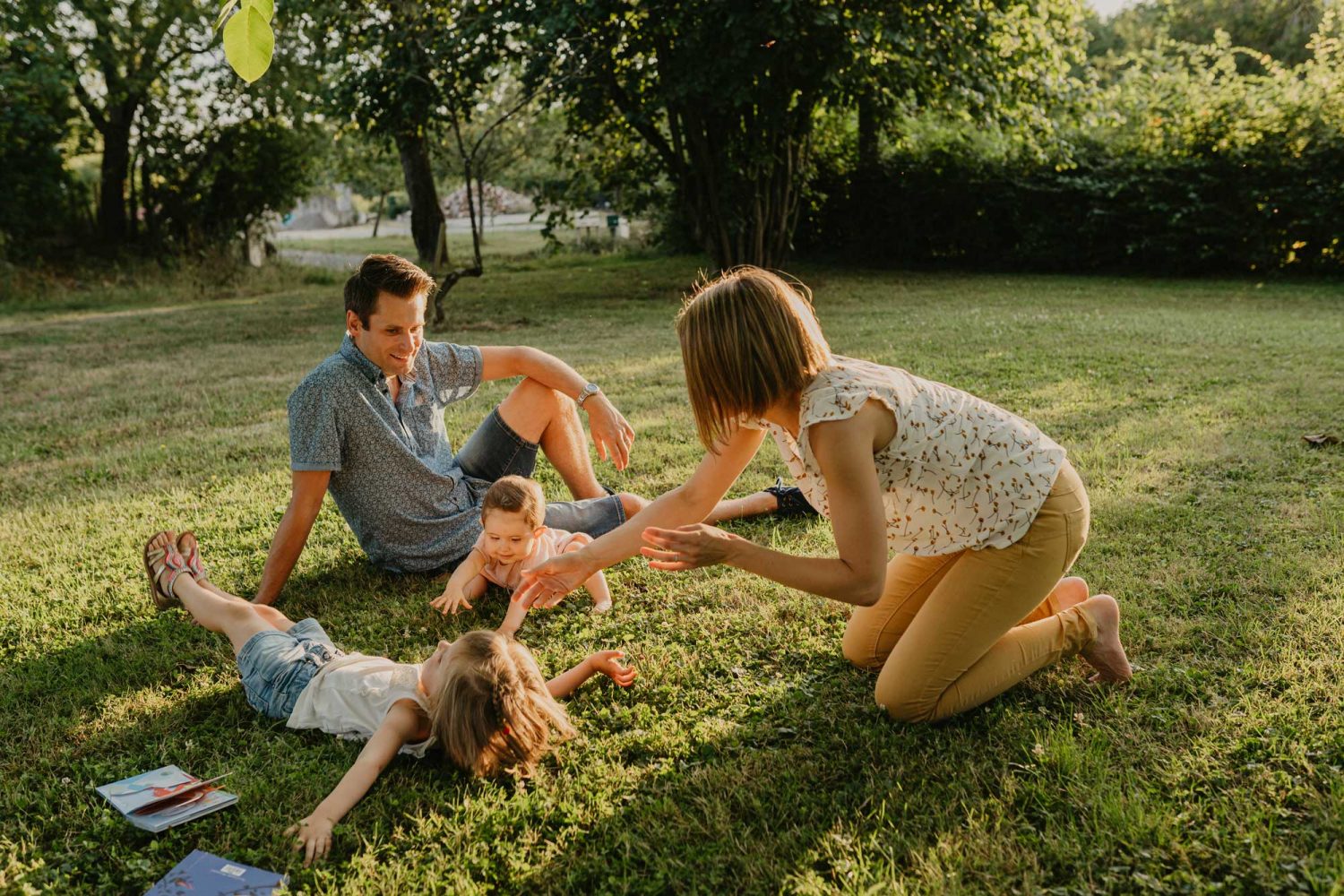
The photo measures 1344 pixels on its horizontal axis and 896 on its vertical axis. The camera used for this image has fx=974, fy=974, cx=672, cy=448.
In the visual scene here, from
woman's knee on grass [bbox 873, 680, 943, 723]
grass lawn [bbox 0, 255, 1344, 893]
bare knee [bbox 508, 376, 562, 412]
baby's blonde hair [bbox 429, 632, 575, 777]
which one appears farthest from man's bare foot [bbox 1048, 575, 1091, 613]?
bare knee [bbox 508, 376, 562, 412]

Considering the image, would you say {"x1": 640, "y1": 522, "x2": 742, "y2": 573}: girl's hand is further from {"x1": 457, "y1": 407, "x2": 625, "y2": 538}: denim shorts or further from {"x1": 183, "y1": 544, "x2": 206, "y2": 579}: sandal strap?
{"x1": 183, "y1": 544, "x2": 206, "y2": 579}: sandal strap

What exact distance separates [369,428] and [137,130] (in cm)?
1823

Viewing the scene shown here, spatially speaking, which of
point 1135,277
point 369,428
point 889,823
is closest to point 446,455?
point 369,428

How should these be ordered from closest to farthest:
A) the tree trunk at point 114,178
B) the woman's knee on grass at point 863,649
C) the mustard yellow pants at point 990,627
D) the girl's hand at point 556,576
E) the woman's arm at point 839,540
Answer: the woman's arm at point 839,540, the mustard yellow pants at point 990,627, the girl's hand at point 556,576, the woman's knee on grass at point 863,649, the tree trunk at point 114,178

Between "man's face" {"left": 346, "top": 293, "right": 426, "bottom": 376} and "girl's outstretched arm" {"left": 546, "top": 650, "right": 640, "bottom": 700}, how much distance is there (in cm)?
143

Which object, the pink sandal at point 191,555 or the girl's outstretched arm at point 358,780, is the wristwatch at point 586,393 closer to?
the pink sandal at point 191,555

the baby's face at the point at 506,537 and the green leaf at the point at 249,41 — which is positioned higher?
the green leaf at the point at 249,41

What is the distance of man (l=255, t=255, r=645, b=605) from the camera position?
3.78 meters

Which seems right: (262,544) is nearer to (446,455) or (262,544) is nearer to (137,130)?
(446,455)

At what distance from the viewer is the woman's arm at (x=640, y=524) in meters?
3.06

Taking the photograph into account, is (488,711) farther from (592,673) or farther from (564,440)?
(564,440)

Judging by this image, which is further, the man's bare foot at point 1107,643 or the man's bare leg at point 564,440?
the man's bare leg at point 564,440

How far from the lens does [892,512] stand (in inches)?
113

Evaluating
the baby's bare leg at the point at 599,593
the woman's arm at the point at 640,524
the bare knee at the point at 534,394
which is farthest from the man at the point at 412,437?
the woman's arm at the point at 640,524
